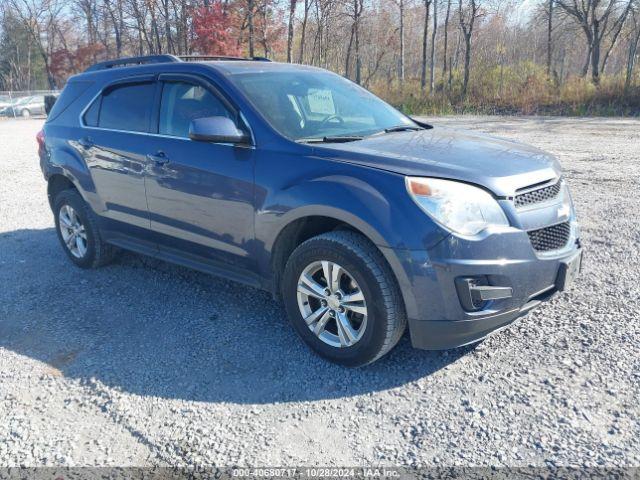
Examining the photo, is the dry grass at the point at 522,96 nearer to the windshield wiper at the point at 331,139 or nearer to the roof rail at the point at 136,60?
the roof rail at the point at 136,60

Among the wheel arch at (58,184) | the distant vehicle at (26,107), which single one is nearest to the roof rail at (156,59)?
the wheel arch at (58,184)

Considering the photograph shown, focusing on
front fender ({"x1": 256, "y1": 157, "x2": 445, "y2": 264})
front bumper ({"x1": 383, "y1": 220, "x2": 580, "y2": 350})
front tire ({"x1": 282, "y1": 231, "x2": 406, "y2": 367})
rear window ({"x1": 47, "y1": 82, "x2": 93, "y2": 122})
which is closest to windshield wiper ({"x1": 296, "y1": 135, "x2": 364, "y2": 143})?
front fender ({"x1": 256, "y1": 157, "x2": 445, "y2": 264})

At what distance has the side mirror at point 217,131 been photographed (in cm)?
361

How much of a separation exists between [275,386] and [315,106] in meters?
2.14

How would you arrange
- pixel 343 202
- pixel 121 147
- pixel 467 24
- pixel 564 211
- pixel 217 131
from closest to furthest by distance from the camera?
pixel 343 202 → pixel 564 211 → pixel 217 131 → pixel 121 147 → pixel 467 24

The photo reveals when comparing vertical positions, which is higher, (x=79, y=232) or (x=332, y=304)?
(x=79, y=232)

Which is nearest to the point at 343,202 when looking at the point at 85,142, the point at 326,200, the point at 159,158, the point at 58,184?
the point at 326,200

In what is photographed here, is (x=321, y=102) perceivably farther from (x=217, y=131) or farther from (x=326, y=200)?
(x=326, y=200)

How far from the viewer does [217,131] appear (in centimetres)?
361

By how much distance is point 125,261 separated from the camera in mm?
5629

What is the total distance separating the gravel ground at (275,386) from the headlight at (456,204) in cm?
96

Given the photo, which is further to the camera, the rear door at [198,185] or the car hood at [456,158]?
the rear door at [198,185]

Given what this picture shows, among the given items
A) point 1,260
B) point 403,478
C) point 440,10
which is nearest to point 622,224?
point 403,478

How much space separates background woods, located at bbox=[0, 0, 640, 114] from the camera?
69.1ft
